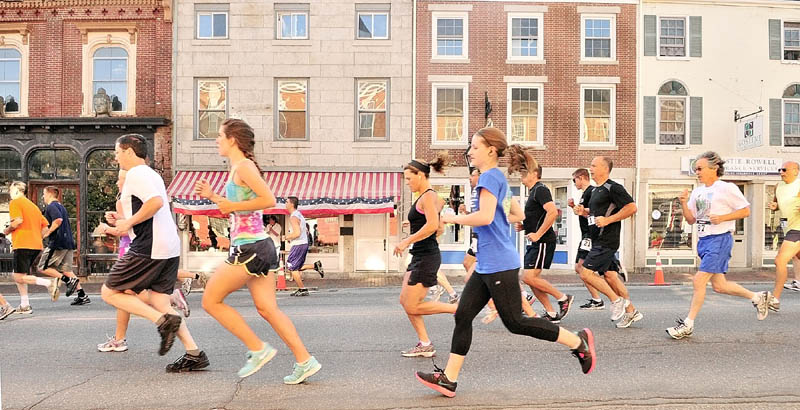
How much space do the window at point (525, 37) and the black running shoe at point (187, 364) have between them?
52.1ft

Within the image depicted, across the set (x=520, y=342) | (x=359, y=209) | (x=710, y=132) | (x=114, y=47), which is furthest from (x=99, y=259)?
(x=710, y=132)

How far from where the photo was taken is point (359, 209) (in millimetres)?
17812

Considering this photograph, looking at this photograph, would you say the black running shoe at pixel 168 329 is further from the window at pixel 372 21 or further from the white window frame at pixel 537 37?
the white window frame at pixel 537 37

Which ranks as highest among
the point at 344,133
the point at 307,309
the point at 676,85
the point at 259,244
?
the point at 676,85

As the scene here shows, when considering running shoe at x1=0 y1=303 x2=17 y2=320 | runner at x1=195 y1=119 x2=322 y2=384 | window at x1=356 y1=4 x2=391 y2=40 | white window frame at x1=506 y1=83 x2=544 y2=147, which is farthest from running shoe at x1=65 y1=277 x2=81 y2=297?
white window frame at x1=506 y1=83 x2=544 y2=147

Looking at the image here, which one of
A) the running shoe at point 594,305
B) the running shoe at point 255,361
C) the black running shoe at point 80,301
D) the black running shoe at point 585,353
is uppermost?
the black running shoe at point 585,353

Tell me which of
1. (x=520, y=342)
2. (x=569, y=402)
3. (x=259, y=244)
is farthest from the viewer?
(x=520, y=342)

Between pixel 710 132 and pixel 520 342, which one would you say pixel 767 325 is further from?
pixel 710 132

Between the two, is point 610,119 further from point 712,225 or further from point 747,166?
point 712,225

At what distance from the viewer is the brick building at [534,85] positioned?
63.2ft

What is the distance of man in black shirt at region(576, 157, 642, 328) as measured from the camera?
7359mm

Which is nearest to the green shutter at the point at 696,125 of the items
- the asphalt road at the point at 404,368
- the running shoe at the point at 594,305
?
the asphalt road at the point at 404,368

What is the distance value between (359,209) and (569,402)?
537 inches

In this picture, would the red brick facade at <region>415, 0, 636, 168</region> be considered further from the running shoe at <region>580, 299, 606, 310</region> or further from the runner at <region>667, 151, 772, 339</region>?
the runner at <region>667, 151, 772, 339</region>
